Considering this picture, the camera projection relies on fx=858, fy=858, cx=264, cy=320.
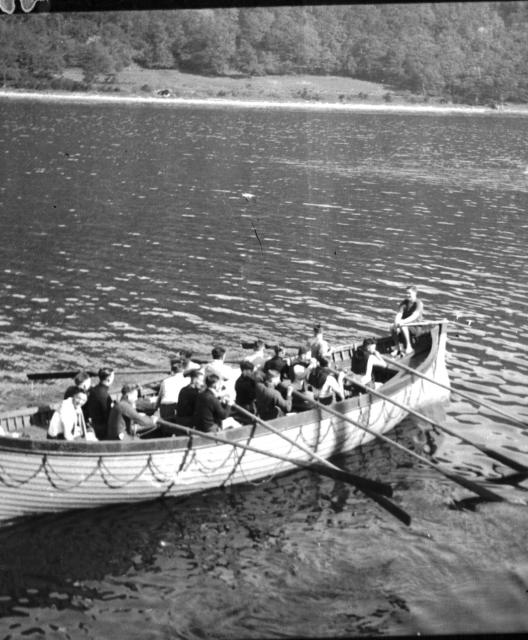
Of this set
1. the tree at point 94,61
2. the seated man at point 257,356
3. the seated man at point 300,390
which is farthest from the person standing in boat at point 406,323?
the tree at point 94,61

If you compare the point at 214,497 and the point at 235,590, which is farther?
the point at 214,497

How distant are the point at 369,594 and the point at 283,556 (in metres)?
1.79

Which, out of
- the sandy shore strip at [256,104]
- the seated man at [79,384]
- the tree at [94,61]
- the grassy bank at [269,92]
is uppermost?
the tree at [94,61]

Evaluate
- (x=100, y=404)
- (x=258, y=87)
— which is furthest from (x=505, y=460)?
(x=258, y=87)

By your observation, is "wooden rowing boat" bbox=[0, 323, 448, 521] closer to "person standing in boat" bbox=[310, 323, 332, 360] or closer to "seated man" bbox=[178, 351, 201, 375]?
"person standing in boat" bbox=[310, 323, 332, 360]

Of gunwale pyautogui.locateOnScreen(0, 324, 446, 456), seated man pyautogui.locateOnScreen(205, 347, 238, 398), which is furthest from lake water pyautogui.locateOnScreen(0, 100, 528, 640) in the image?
seated man pyautogui.locateOnScreen(205, 347, 238, 398)

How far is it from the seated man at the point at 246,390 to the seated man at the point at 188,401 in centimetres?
127

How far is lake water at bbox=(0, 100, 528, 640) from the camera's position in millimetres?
13375

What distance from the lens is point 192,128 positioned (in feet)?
293

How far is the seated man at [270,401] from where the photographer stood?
692 inches

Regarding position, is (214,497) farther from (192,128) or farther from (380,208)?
(192,128)

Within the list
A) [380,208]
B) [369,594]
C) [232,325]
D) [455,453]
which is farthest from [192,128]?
[369,594]

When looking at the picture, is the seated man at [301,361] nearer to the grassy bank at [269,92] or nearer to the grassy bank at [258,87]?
the grassy bank at [269,92]

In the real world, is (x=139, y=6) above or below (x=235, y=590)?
above
